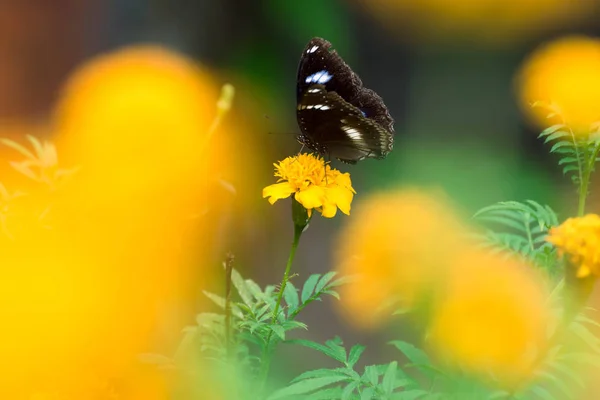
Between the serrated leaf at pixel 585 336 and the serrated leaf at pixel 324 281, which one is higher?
the serrated leaf at pixel 324 281

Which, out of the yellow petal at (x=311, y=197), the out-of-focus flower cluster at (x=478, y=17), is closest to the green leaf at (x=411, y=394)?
the yellow petal at (x=311, y=197)

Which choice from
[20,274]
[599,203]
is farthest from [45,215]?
[599,203]

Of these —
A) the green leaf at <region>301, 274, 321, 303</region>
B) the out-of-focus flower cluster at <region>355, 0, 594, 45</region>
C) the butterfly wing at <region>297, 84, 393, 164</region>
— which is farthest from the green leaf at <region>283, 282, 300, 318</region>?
the out-of-focus flower cluster at <region>355, 0, 594, 45</region>

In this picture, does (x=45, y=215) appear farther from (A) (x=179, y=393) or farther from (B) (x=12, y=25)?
(B) (x=12, y=25)

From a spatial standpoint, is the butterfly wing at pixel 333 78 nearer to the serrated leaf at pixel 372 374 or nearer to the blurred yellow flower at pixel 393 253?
the blurred yellow flower at pixel 393 253

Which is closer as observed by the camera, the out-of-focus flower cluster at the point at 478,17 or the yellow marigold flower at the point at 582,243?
the yellow marigold flower at the point at 582,243

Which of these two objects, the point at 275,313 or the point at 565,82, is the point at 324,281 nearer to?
the point at 275,313

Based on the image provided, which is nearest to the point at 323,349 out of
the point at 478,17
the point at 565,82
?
the point at 565,82

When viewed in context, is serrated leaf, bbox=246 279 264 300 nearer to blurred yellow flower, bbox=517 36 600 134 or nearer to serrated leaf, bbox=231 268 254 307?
serrated leaf, bbox=231 268 254 307
